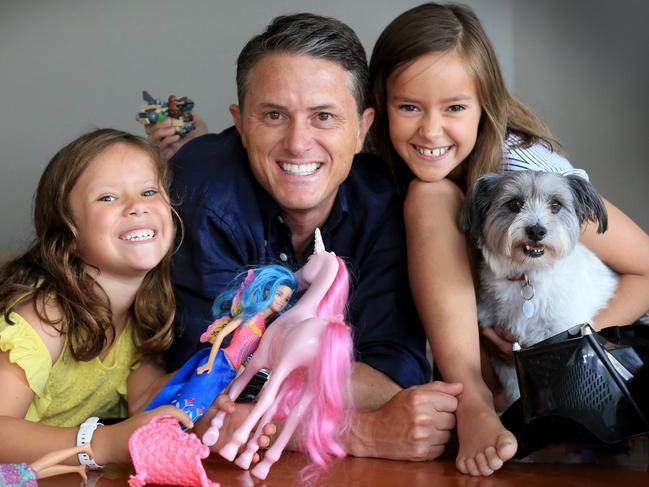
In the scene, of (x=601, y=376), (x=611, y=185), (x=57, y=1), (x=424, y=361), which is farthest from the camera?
(x=57, y=1)

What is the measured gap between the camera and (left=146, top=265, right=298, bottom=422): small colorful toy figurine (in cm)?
190

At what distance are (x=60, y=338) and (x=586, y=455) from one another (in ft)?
4.04

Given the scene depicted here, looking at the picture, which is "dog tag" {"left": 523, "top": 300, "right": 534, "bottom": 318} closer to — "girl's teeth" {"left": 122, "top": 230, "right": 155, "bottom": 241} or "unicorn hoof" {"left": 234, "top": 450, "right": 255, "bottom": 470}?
"unicorn hoof" {"left": 234, "top": 450, "right": 255, "bottom": 470}

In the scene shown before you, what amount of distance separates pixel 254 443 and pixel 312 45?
0.99m

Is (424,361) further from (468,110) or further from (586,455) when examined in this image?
(468,110)

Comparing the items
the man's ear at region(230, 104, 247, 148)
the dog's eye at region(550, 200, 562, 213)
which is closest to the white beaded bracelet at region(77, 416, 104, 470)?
the man's ear at region(230, 104, 247, 148)

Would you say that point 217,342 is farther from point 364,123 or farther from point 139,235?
point 364,123

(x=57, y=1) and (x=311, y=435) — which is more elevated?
(x=57, y=1)

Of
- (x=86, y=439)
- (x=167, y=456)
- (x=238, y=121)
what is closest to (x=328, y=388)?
(x=167, y=456)

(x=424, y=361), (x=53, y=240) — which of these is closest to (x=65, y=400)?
(x=53, y=240)

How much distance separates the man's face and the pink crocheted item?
0.75 m

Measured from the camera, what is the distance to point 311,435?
187 cm

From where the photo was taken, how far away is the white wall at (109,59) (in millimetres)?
4320

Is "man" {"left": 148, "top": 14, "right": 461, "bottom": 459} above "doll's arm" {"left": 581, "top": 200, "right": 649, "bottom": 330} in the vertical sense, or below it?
above
